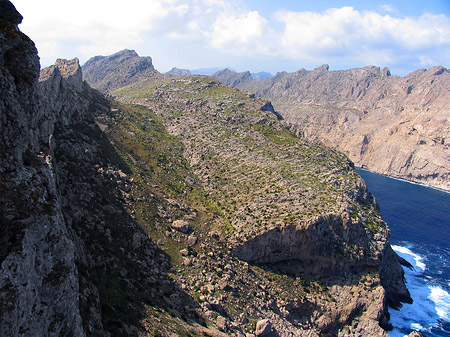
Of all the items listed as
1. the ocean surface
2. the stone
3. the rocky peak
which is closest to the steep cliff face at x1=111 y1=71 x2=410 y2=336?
the stone

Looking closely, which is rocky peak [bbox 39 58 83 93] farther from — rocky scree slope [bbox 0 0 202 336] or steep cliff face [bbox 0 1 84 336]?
steep cliff face [bbox 0 1 84 336]

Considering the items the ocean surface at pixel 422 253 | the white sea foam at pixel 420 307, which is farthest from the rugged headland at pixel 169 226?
the ocean surface at pixel 422 253

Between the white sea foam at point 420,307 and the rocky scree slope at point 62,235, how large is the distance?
194 ft

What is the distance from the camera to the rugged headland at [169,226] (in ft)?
65.8

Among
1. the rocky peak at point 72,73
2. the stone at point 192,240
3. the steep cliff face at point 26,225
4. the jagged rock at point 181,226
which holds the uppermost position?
the rocky peak at point 72,73

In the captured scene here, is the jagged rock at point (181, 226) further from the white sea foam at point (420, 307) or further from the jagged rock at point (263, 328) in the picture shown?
the white sea foam at point (420, 307)

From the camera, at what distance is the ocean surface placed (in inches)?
3041

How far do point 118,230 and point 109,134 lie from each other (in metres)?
41.3

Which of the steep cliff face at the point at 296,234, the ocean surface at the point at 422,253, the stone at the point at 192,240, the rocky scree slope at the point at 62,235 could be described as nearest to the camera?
the rocky scree slope at the point at 62,235

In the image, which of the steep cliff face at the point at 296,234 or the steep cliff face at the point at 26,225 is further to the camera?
the steep cliff face at the point at 296,234

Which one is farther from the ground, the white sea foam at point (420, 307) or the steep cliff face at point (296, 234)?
the steep cliff face at point (296, 234)

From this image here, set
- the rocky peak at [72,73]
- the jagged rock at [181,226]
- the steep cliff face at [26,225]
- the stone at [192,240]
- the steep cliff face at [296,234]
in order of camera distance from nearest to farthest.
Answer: the steep cliff face at [26,225] < the steep cliff face at [296,234] < the stone at [192,240] < the jagged rock at [181,226] < the rocky peak at [72,73]

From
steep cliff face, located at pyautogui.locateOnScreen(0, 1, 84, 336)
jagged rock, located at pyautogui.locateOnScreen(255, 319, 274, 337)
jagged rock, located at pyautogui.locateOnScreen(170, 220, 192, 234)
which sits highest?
steep cliff face, located at pyautogui.locateOnScreen(0, 1, 84, 336)

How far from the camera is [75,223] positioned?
42.3 metres
